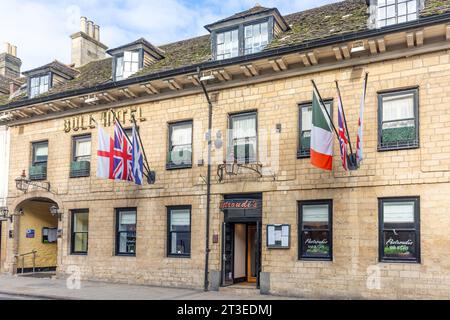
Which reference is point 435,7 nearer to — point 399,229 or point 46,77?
point 399,229

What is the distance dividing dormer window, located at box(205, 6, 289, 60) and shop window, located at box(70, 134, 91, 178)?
6.44 metres

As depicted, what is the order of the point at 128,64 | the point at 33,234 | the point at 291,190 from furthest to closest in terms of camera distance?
the point at 33,234, the point at 128,64, the point at 291,190

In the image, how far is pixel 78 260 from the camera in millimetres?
20188

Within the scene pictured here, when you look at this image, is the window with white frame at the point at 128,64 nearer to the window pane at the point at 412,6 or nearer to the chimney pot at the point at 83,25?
the chimney pot at the point at 83,25

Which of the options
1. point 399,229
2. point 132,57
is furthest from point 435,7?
point 132,57

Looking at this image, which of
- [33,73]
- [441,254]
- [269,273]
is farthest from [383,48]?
[33,73]

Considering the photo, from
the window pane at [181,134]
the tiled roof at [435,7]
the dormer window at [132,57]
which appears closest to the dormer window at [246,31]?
the window pane at [181,134]

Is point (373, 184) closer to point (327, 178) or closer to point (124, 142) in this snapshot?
point (327, 178)

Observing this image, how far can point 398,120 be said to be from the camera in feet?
47.8

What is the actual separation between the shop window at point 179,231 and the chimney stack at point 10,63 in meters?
15.0

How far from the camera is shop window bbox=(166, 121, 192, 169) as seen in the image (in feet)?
59.6

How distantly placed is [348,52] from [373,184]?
12.8 feet

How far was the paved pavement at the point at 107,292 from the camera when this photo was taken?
1539 centimetres

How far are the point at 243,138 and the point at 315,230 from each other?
3.85 m
